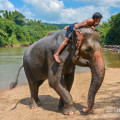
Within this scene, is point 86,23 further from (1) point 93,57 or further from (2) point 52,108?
(2) point 52,108

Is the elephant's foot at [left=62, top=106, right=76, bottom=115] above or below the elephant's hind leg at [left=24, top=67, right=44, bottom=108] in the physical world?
below

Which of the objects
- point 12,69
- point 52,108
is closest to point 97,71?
point 52,108

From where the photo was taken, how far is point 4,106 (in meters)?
5.54

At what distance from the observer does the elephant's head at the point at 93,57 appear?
3725 mm

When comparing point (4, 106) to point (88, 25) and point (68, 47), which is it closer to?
point (68, 47)

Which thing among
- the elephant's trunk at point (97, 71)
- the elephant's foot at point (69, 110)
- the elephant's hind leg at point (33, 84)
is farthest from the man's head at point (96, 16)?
the elephant's hind leg at point (33, 84)

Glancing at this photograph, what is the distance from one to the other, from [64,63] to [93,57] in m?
0.70

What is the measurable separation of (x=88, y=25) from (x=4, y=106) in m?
3.53

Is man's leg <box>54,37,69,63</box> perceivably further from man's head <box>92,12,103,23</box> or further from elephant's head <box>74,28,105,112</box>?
man's head <box>92,12,103,23</box>

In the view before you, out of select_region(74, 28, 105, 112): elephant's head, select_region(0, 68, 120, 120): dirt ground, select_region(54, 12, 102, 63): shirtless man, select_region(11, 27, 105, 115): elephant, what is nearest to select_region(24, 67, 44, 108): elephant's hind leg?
select_region(11, 27, 105, 115): elephant

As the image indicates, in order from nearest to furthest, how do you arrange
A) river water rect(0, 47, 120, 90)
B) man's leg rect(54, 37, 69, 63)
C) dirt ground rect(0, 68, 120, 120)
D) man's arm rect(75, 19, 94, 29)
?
man's arm rect(75, 19, 94, 29), man's leg rect(54, 37, 69, 63), dirt ground rect(0, 68, 120, 120), river water rect(0, 47, 120, 90)

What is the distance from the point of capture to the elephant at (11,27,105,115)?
12.4ft

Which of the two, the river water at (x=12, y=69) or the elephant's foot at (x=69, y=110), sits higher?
the elephant's foot at (x=69, y=110)

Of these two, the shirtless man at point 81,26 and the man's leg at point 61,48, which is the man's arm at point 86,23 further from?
the man's leg at point 61,48
